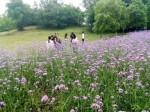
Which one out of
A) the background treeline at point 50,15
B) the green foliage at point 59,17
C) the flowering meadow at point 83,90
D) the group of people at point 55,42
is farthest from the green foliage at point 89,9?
the flowering meadow at point 83,90

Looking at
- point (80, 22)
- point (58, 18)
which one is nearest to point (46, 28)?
point (58, 18)

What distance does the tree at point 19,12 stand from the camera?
56.7 meters

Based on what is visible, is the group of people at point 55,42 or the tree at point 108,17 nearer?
the group of people at point 55,42

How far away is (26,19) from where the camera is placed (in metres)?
59.1

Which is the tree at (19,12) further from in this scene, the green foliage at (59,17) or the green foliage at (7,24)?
the green foliage at (59,17)

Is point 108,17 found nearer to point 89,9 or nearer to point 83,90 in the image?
point 89,9

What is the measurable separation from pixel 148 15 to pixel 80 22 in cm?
2154

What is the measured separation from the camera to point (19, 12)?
187 ft

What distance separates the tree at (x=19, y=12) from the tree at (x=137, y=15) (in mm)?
33459

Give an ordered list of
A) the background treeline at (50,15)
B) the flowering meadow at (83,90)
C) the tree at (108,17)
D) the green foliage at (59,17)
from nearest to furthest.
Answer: the flowering meadow at (83,90), the tree at (108,17), the background treeline at (50,15), the green foliage at (59,17)

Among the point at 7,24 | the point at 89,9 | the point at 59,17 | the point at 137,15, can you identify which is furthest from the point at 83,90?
the point at 7,24

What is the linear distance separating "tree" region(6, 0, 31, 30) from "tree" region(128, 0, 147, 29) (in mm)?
33459

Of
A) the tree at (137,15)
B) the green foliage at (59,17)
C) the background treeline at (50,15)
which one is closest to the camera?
the tree at (137,15)

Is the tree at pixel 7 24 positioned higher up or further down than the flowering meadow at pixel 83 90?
higher up
